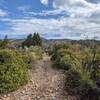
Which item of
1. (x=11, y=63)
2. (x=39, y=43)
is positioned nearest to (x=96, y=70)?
(x=11, y=63)

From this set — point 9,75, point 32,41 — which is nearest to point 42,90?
point 9,75

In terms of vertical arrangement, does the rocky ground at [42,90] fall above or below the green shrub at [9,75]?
below

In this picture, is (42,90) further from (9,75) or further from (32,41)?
(32,41)

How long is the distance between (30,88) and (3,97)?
5.17 ft

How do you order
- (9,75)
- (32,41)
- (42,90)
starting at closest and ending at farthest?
(42,90), (9,75), (32,41)

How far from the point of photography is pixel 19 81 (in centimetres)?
1177

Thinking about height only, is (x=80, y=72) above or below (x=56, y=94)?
above

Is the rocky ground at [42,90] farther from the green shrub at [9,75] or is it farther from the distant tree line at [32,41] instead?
the distant tree line at [32,41]

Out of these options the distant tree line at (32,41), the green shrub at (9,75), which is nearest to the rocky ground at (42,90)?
the green shrub at (9,75)

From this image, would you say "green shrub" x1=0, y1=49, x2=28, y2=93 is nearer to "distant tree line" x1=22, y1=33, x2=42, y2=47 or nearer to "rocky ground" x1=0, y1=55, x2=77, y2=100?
"rocky ground" x1=0, y1=55, x2=77, y2=100

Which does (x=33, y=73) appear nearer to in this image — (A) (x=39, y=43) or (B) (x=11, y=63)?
(B) (x=11, y=63)

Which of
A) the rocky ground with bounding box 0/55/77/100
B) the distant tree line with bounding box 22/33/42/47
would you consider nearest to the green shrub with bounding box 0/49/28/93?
the rocky ground with bounding box 0/55/77/100

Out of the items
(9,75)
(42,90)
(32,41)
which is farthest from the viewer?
(32,41)

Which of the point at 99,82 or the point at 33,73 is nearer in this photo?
the point at 99,82
